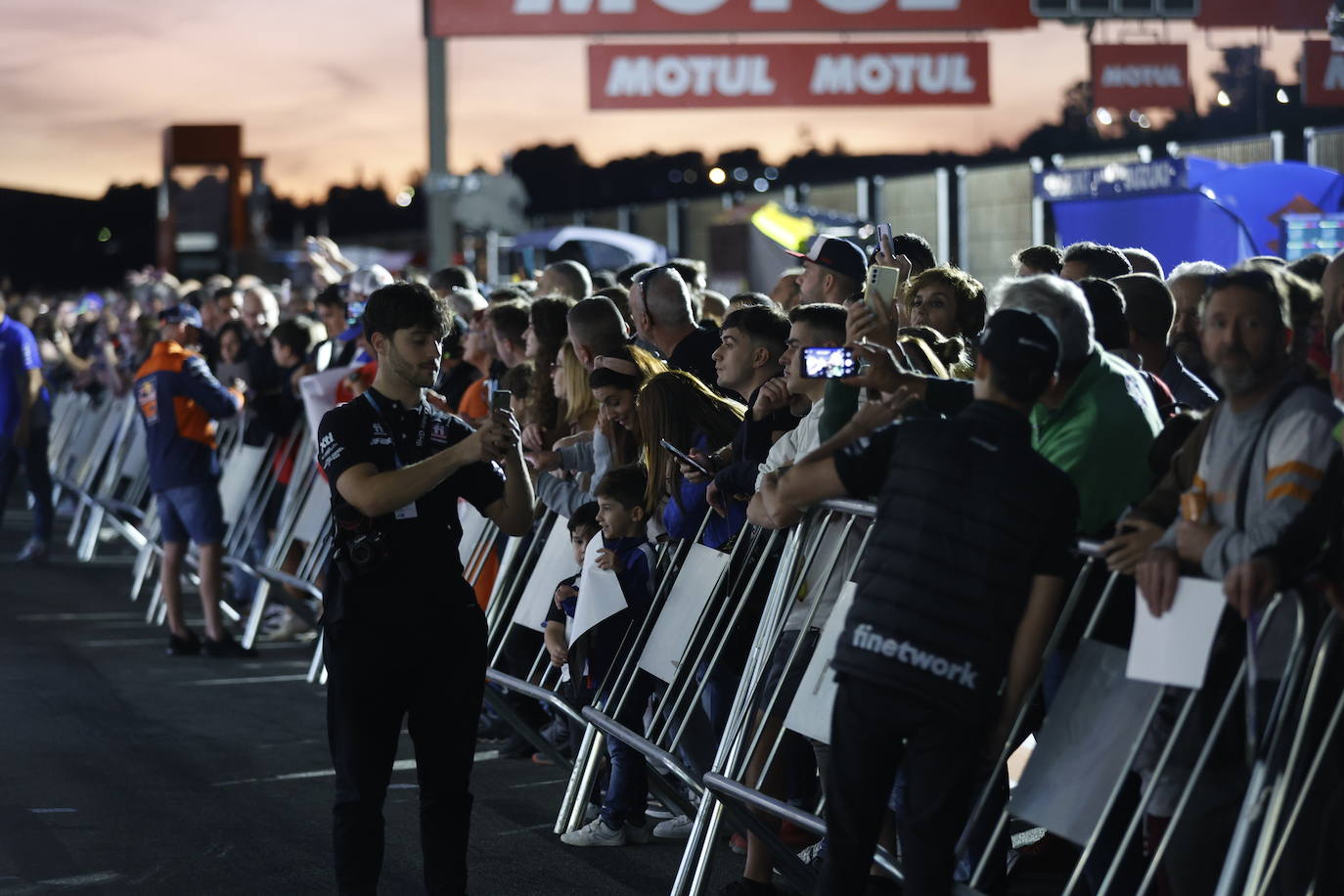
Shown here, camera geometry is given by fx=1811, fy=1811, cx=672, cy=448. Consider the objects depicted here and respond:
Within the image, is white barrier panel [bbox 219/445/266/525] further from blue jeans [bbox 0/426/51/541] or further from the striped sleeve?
the striped sleeve

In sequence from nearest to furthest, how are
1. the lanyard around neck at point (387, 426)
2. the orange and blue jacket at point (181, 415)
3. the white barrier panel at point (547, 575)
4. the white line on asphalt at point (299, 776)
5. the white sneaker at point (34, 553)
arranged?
the lanyard around neck at point (387, 426)
the white barrier panel at point (547, 575)
the white line on asphalt at point (299, 776)
the orange and blue jacket at point (181, 415)
the white sneaker at point (34, 553)

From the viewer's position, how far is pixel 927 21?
96.5ft

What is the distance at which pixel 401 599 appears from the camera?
17.7ft

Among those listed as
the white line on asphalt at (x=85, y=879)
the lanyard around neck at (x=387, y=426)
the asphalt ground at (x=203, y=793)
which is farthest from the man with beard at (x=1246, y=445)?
the white line on asphalt at (x=85, y=879)

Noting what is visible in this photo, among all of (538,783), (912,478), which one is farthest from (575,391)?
(912,478)

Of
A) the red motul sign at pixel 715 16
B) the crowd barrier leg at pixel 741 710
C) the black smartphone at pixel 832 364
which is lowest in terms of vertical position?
the crowd barrier leg at pixel 741 710

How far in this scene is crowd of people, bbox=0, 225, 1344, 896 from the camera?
4.42 m

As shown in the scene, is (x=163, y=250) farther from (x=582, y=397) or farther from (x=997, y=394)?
(x=997, y=394)

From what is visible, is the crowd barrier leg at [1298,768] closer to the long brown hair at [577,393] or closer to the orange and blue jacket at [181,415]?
the long brown hair at [577,393]

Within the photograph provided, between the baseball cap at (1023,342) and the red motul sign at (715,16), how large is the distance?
23.6m

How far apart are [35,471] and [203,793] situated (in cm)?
1004

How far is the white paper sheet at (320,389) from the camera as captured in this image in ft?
34.3

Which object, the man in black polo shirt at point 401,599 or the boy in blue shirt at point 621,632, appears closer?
the man in black polo shirt at point 401,599

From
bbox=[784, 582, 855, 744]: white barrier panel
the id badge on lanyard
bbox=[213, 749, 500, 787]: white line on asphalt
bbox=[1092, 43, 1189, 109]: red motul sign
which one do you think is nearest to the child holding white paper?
bbox=[213, 749, 500, 787]: white line on asphalt
